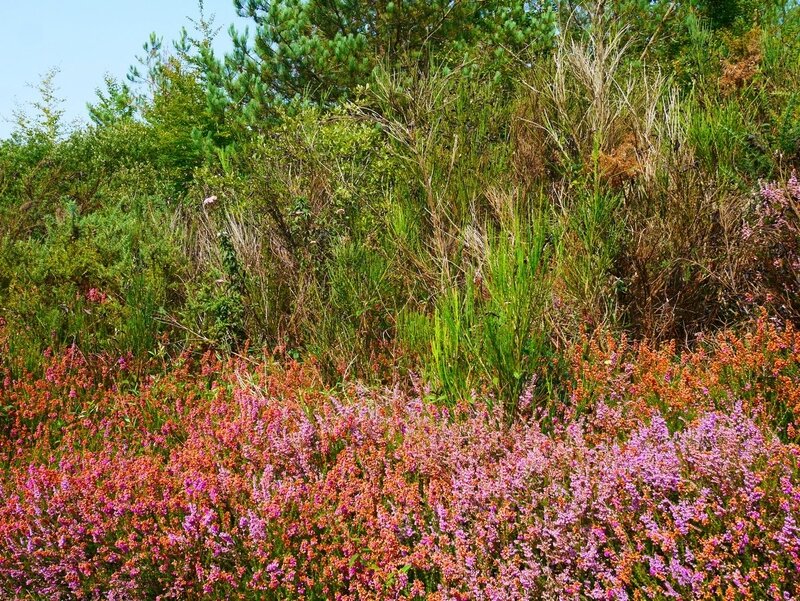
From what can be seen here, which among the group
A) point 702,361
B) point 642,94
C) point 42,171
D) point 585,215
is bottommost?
point 702,361

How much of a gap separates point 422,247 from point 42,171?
26.5ft

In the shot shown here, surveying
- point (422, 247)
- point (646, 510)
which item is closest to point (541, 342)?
point (646, 510)

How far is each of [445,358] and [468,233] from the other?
1238 mm

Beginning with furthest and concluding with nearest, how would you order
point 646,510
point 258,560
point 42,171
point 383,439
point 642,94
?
point 42,171 → point 642,94 → point 383,439 → point 258,560 → point 646,510

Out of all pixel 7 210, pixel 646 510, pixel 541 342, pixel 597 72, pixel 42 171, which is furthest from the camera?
pixel 42 171

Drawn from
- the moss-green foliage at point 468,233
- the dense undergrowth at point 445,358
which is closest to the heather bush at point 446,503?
the dense undergrowth at point 445,358

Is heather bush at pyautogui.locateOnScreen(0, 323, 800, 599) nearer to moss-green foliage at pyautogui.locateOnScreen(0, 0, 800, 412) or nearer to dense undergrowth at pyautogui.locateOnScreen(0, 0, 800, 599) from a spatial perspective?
dense undergrowth at pyautogui.locateOnScreen(0, 0, 800, 599)

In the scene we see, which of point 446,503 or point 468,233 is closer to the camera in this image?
→ point 446,503

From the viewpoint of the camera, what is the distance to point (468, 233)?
15.7 ft

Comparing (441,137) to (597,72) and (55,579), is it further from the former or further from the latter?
(55,579)

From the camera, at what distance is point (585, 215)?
14.4 feet

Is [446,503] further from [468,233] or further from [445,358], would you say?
[468,233]

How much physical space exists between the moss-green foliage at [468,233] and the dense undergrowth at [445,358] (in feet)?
0.10

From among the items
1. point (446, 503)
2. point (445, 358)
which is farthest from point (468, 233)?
point (446, 503)
